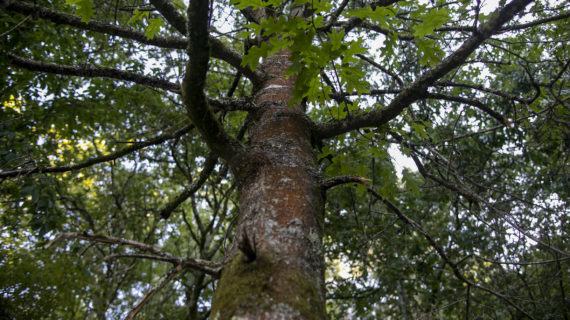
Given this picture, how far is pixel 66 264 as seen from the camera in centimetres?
660

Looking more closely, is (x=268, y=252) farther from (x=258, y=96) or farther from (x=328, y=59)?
(x=258, y=96)

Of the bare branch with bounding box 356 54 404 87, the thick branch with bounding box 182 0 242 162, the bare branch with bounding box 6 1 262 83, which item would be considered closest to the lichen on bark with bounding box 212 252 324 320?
the thick branch with bounding box 182 0 242 162

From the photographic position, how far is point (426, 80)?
198cm

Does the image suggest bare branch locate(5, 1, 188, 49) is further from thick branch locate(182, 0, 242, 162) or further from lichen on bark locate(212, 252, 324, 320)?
lichen on bark locate(212, 252, 324, 320)

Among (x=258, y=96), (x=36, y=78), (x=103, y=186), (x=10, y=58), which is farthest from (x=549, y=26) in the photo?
(x=103, y=186)

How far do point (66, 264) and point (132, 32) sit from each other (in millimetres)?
5661

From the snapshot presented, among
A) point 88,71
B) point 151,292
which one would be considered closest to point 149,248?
point 151,292

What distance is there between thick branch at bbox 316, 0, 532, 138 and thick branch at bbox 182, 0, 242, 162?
67 centimetres

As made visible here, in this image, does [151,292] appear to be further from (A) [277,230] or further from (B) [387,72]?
(B) [387,72]

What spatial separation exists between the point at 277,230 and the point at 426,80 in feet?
3.66

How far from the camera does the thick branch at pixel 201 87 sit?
57.3 inches

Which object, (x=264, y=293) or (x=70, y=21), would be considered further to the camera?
(x=70, y=21)

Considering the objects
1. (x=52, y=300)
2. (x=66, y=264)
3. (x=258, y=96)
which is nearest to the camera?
Answer: (x=258, y=96)

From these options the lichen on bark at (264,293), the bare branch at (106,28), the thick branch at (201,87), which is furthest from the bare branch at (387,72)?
the lichen on bark at (264,293)
